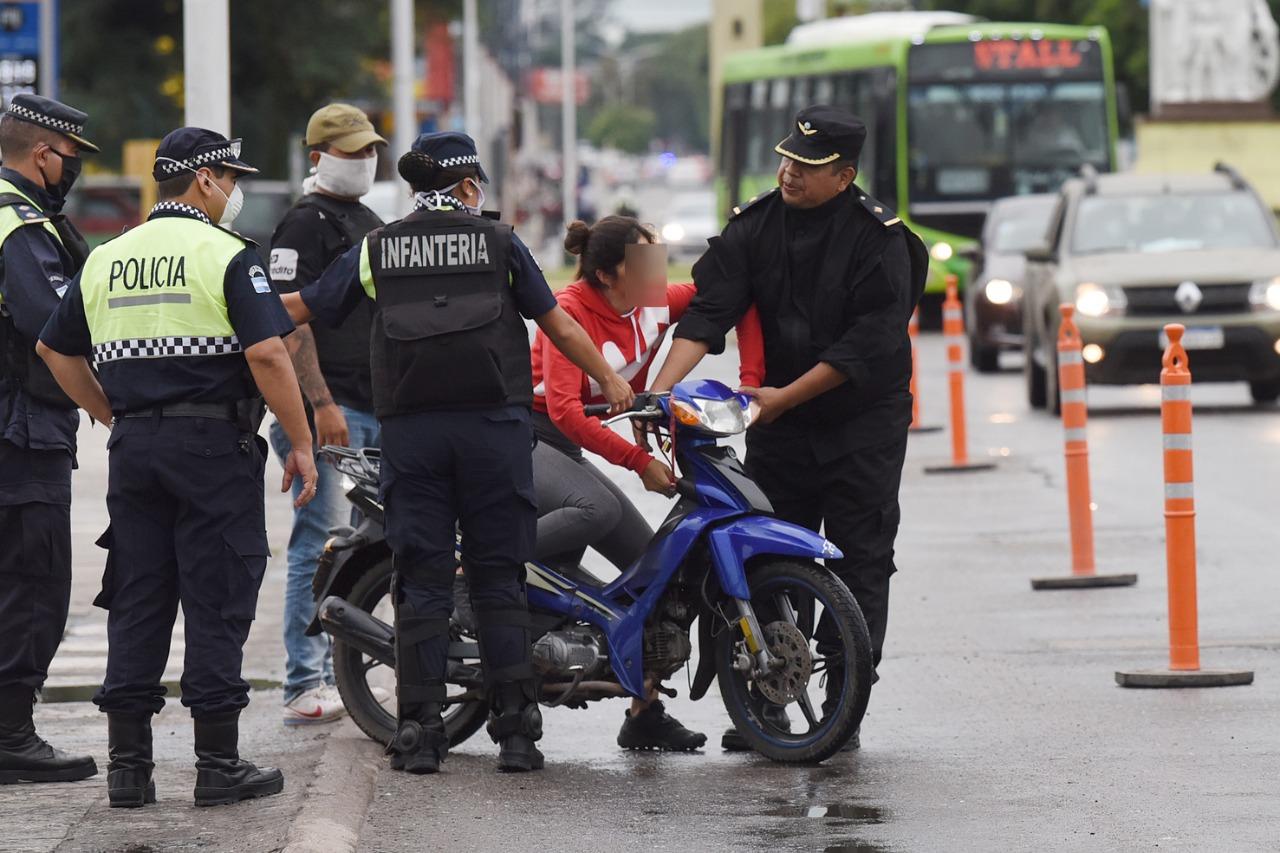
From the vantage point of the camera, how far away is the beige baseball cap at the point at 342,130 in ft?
27.6

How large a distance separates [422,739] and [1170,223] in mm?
13683

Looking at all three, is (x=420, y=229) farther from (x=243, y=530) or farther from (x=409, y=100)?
(x=409, y=100)

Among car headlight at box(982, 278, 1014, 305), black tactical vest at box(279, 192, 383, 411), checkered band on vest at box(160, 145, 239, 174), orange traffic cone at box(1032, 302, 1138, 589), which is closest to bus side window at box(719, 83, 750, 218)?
car headlight at box(982, 278, 1014, 305)

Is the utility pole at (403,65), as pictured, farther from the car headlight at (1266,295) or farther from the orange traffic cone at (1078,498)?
the orange traffic cone at (1078,498)

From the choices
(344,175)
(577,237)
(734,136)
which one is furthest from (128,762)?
(734,136)

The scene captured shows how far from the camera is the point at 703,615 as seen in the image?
7.65 meters

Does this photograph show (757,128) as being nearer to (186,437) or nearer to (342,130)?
(342,130)

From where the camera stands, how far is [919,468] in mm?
16406

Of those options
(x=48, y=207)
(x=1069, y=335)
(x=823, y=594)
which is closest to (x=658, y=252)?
(x=823, y=594)

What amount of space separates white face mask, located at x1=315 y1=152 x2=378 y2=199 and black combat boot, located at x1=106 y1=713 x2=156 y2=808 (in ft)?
6.92

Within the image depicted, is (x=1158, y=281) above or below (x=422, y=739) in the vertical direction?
above

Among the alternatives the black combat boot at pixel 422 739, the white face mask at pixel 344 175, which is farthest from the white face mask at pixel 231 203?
the black combat boot at pixel 422 739

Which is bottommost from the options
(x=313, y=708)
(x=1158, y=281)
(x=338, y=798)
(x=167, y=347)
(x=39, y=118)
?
(x=313, y=708)

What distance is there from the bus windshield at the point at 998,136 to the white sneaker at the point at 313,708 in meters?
25.2
